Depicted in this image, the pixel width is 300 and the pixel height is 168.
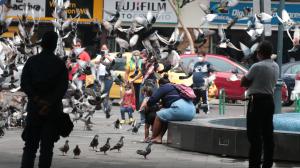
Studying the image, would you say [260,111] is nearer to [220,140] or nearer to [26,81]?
[220,140]

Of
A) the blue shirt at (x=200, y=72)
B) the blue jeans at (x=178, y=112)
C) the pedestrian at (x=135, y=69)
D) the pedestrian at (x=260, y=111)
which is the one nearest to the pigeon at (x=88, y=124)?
the pedestrian at (x=135, y=69)

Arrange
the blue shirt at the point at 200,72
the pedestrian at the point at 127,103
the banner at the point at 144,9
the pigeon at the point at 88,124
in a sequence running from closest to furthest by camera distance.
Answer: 1. the pigeon at the point at 88,124
2. the pedestrian at the point at 127,103
3. the blue shirt at the point at 200,72
4. the banner at the point at 144,9

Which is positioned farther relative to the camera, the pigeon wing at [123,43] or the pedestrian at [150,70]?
the pedestrian at [150,70]

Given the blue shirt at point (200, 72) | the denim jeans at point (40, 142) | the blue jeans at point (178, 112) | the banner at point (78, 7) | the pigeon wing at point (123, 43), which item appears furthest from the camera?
the banner at point (78, 7)

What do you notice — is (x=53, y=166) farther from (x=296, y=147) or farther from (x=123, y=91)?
(x=123, y=91)

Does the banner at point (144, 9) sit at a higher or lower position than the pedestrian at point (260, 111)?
higher

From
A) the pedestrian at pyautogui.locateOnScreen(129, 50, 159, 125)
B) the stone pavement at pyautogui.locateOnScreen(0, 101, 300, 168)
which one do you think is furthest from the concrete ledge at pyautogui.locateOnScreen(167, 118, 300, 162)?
the pedestrian at pyautogui.locateOnScreen(129, 50, 159, 125)

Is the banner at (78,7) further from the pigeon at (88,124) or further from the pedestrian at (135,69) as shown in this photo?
the pigeon at (88,124)

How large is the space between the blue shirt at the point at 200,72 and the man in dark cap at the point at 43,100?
518 inches

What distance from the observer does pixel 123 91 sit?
67.9 ft

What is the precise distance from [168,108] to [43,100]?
5.76 meters

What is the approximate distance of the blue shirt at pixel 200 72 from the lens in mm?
23641

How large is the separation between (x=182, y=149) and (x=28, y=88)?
5.08 m

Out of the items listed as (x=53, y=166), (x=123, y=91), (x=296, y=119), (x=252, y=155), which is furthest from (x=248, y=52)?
(x=123, y=91)
